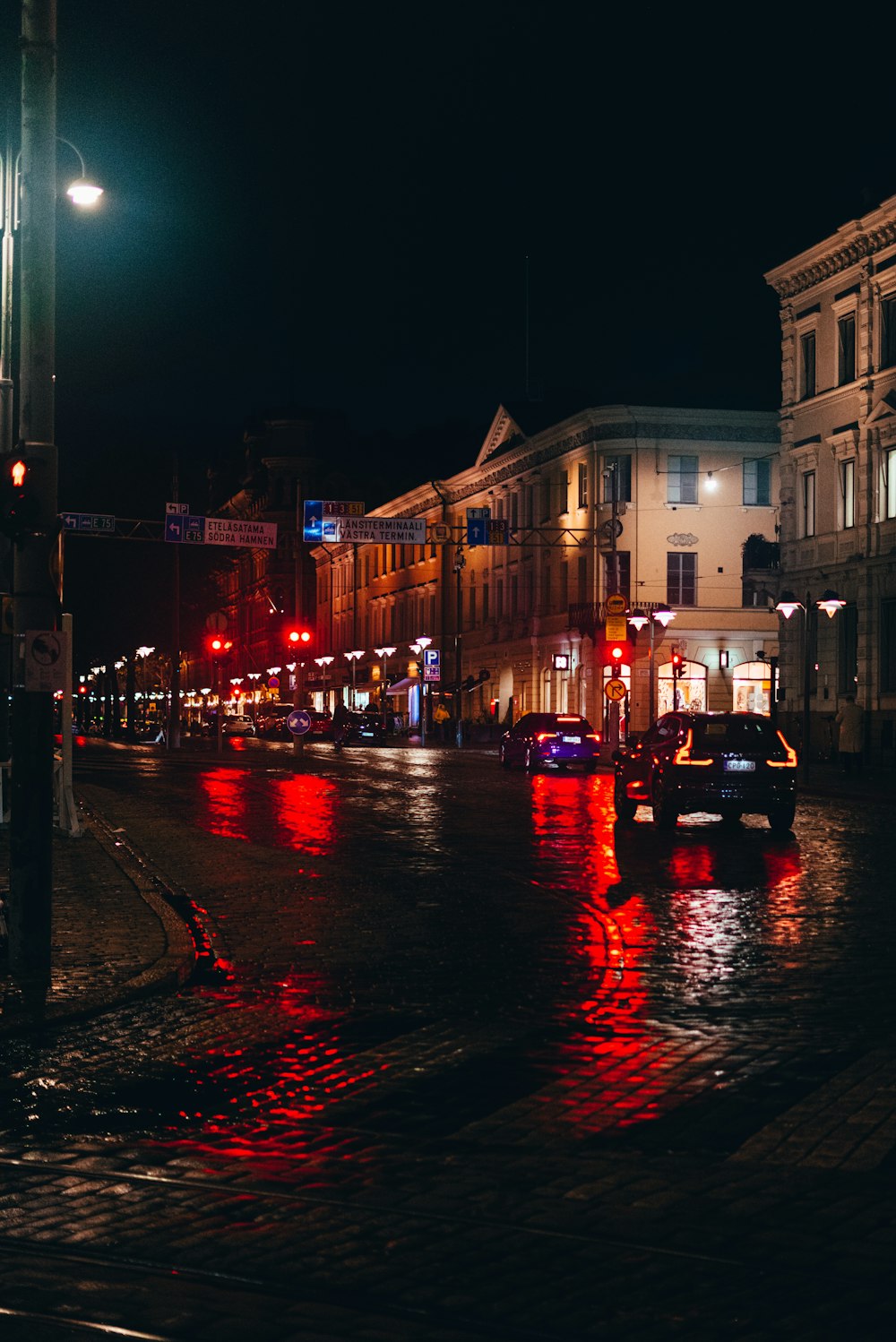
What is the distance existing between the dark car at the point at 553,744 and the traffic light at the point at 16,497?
3364cm

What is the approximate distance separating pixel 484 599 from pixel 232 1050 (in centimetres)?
7797

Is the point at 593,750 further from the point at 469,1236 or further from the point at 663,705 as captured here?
the point at 469,1236

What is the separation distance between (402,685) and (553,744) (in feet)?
172

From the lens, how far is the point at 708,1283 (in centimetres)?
479

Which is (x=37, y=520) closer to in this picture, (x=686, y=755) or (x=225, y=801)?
(x=686, y=755)

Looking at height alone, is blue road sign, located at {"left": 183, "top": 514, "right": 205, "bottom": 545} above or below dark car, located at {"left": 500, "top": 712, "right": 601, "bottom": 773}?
above

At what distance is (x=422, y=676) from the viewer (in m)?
74.2

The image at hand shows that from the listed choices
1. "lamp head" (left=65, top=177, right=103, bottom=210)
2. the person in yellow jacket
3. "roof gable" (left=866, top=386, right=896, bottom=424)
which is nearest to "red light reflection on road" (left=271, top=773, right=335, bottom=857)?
"lamp head" (left=65, top=177, right=103, bottom=210)

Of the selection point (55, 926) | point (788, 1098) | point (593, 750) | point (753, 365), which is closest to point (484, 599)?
point (753, 365)

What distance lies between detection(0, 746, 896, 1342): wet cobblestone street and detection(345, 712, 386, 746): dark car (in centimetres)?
5968

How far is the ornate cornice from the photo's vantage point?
46156mm

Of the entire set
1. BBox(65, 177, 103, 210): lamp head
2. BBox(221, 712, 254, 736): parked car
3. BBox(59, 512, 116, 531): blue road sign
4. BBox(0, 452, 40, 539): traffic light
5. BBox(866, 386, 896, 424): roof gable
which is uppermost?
BBox(866, 386, 896, 424): roof gable

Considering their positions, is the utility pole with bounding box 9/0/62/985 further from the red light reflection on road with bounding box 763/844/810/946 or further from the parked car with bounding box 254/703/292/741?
the parked car with bounding box 254/703/292/741

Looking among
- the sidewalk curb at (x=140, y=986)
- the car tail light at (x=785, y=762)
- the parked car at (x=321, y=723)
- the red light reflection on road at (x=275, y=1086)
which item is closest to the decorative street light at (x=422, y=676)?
the parked car at (x=321, y=723)
